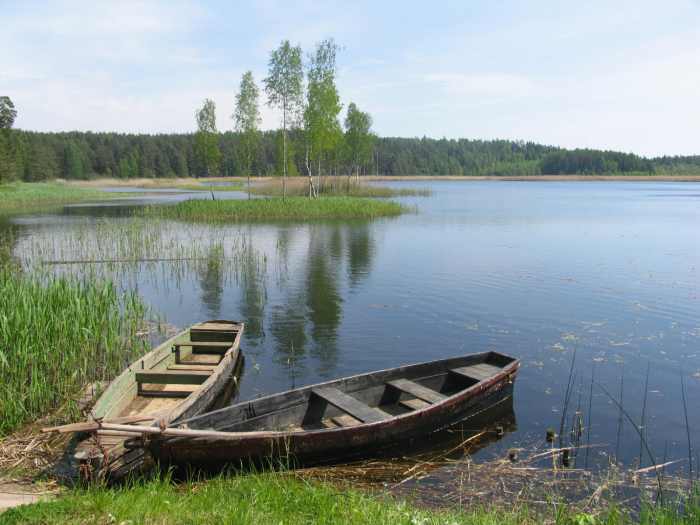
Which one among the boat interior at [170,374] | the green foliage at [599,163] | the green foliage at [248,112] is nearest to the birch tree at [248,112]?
the green foliage at [248,112]

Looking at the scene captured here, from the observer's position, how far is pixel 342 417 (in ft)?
28.5

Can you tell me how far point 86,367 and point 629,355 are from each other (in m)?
10.8

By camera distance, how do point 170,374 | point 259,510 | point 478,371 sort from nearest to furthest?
point 259,510, point 170,374, point 478,371

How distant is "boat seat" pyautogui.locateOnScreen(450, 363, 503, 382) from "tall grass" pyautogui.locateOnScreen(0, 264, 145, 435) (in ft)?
20.4

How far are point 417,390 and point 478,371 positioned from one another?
1.42 meters

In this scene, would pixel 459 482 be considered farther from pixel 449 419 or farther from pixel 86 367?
pixel 86 367

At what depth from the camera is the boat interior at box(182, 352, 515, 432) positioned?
7.70m

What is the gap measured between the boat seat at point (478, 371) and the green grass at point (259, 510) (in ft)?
10.6

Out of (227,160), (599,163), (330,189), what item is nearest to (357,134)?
(330,189)

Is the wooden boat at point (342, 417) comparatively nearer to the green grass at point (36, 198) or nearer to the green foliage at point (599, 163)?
the green grass at point (36, 198)

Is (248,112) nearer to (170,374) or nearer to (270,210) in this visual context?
(270,210)

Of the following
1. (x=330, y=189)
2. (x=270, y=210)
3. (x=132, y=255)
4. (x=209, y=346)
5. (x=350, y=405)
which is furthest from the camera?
(x=330, y=189)

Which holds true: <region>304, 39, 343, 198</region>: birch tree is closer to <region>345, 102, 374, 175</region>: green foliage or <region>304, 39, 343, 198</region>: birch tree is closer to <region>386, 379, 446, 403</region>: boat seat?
<region>345, 102, 374, 175</region>: green foliage

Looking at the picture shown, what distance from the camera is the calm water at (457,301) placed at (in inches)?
422
